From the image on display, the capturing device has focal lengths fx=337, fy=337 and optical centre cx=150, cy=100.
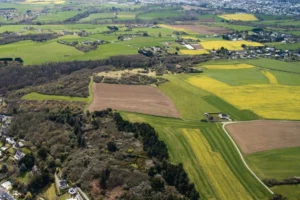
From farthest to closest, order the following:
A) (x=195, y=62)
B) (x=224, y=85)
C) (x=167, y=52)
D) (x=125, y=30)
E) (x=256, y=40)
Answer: (x=125, y=30)
(x=256, y=40)
(x=167, y=52)
(x=195, y=62)
(x=224, y=85)

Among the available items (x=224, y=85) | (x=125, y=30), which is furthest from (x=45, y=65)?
(x=125, y=30)

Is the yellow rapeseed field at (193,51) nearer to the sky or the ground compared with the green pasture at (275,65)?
nearer to the sky

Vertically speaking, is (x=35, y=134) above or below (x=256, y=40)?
below

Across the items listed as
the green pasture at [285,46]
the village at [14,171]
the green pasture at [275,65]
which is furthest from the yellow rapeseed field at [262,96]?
the green pasture at [285,46]

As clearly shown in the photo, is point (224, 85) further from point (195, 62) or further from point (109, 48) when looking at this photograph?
point (109, 48)

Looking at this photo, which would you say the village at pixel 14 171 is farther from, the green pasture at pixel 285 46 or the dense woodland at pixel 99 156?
the green pasture at pixel 285 46

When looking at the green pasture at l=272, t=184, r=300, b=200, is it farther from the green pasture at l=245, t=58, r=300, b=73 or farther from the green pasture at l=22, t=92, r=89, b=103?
the green pasture at l=245, t=58, r=300, b=73

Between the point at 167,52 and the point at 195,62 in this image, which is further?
the point at 167,52

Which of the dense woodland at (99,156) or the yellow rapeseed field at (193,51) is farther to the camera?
the yellow rapeseed field at (193,51)
